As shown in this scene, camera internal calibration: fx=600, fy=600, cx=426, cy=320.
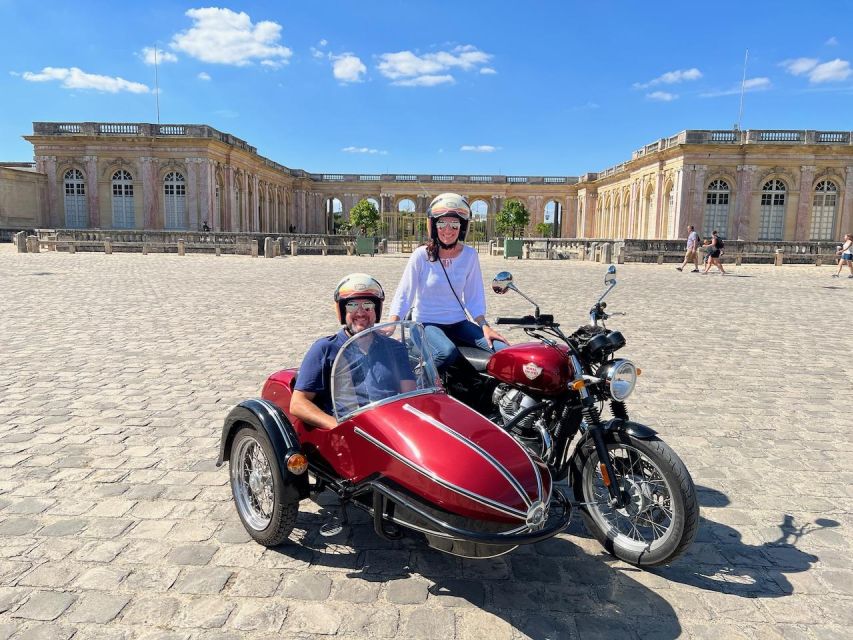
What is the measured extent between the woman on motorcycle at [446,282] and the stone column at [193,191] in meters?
38.4

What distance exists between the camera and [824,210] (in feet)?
121

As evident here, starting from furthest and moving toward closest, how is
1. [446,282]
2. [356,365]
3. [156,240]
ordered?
[156,240]
[446,282]
[356,365]

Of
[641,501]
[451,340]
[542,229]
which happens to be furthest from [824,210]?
[641,501]

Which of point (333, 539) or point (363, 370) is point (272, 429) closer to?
point (363, 370)

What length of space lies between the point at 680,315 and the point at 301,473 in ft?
31.2

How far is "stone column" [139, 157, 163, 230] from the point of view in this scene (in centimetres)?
3884

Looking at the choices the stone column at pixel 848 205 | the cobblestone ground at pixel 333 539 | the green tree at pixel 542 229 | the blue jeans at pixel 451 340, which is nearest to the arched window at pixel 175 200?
the cobblestone ground at pixel 333 539

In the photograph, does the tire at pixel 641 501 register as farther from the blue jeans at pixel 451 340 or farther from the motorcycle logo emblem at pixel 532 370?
the blue jeans at pixel 451 340

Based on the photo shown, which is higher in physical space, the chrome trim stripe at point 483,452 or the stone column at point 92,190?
the stone column at point 92,190

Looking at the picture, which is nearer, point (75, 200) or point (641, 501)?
point (641, 501)

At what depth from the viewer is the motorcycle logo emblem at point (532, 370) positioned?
299cm

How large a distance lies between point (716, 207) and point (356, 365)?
3933cm

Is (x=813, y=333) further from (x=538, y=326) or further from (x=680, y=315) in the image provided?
(x=538, y=326)

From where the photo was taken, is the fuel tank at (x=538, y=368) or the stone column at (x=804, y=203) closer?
the fuel tank at (x=538, y=368)
